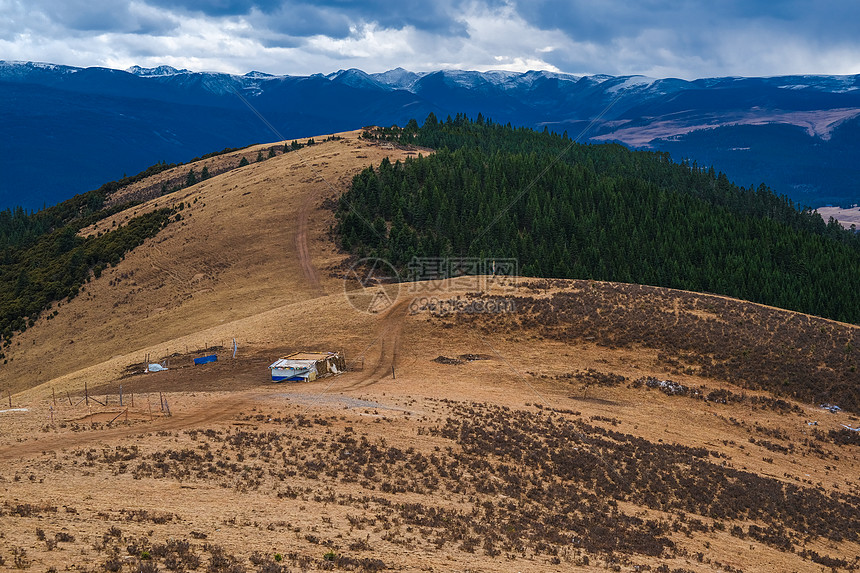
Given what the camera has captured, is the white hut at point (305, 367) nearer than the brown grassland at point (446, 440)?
No

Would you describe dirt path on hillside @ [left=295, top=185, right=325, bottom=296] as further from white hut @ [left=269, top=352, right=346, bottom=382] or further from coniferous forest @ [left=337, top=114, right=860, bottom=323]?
white hut @ [left=269, top=352, right=346, bottom=382]

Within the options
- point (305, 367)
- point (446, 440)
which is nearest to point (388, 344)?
point (305, 367)

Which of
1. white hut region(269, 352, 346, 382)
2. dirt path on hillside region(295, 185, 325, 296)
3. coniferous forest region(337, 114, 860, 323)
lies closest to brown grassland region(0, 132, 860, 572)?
white hut region(269, 352, 346, 382)

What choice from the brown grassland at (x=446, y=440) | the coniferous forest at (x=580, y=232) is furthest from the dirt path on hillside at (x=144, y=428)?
the coniferous forest at (x=580, y=232)

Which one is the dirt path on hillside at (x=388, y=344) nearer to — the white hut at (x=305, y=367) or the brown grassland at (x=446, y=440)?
the brown grassland at (x=446, y=440)

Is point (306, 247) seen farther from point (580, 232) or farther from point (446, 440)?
point (446, 440)
